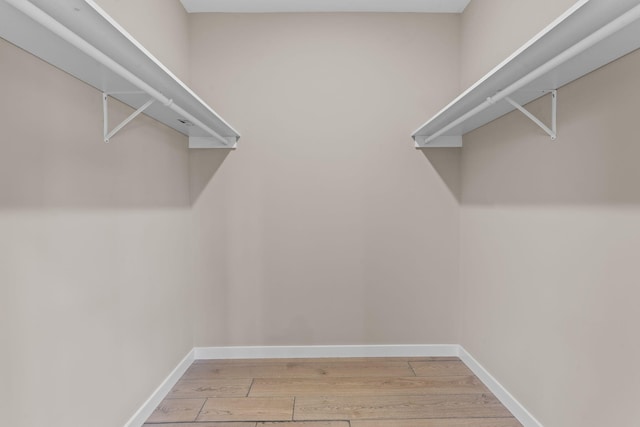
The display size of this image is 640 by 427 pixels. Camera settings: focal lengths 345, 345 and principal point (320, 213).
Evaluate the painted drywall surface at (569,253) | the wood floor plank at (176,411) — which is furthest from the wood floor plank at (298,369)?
the painted drywall surface at (569,253)

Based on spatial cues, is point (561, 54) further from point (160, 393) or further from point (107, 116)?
point (160, 393)

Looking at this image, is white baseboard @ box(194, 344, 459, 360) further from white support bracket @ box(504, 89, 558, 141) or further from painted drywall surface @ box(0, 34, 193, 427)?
white support bracket @ box(504, 89, 558, 141)

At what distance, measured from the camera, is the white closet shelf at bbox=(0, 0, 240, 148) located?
82 centimetres

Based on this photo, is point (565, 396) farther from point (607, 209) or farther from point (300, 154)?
point (300, 154)

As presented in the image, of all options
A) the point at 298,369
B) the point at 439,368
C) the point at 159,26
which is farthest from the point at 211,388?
the point at 159,26

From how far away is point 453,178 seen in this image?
2.30m

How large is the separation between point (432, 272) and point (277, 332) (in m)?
Answer: 1.11

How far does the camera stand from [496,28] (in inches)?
72.7

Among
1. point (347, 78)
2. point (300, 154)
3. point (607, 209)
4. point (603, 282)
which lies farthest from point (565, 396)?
point (347, 78)

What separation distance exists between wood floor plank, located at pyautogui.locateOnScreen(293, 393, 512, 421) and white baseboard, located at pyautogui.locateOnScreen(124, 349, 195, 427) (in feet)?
2.33

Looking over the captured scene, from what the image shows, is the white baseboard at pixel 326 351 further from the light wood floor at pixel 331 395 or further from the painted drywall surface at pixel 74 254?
the painted drywall surface at pixel 74 254

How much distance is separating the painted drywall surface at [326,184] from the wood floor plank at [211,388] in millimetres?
319

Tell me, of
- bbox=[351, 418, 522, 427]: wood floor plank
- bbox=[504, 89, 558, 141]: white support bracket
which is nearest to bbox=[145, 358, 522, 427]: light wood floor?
bbox=[351, 418, 522, 427]: wood floor plank

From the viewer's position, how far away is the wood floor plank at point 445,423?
1.60m
